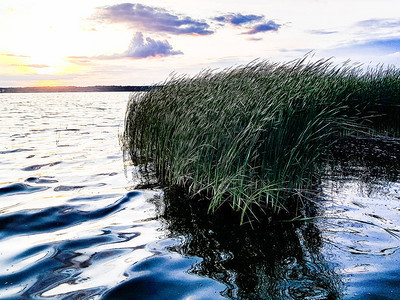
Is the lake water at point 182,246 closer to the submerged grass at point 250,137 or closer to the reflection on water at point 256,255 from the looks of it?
the reflection on water at point 256,255

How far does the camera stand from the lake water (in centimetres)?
331

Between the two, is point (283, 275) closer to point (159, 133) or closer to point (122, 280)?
point (122, 280)

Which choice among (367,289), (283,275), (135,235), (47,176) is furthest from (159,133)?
(367,289)

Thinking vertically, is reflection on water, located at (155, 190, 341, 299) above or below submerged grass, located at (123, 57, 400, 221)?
below

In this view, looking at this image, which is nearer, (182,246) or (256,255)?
(256,255)

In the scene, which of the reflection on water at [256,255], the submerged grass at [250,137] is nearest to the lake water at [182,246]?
the reflection on water at [256,255]

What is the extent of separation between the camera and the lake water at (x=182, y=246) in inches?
130

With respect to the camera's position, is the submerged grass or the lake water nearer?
the lake water

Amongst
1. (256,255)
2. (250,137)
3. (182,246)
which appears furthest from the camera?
(250,137)

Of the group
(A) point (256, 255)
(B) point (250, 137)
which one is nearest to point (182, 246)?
(A) point (256, 255)

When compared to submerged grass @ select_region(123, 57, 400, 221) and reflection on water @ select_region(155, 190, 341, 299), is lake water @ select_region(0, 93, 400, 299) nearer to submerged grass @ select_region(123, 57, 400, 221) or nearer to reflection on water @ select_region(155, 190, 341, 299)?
reflection on water @ select_region(155, 190, 341, 299)

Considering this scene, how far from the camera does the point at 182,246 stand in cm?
425

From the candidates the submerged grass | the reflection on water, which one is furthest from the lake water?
the submerged grass

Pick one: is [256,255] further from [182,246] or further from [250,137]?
[250,137]
